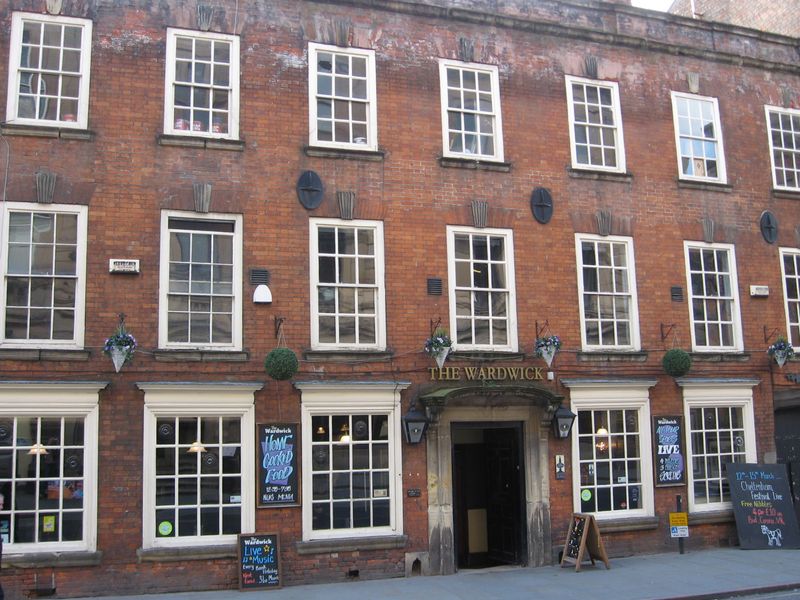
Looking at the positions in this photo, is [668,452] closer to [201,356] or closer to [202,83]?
[201,356]

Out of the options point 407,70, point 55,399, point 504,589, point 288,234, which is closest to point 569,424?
point 504,589

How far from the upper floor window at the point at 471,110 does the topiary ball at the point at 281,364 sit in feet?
16.2

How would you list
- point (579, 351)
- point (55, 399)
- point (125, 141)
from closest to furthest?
1. point (55, 399)
2. point (125, 141)
3. point (579, 351)

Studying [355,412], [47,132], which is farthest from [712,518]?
[47,132]

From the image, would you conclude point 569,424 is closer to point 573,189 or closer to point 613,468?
point 613,468

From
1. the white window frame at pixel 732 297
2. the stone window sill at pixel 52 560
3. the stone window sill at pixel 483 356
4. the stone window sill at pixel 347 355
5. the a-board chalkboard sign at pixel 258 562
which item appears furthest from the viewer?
the white window frame at pixel 732 297

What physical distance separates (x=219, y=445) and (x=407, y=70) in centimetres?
735

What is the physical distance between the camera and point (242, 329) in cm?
1291

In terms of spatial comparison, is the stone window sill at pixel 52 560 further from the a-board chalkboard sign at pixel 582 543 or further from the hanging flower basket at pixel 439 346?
the a-board chalkboard sign at pixel 582 543

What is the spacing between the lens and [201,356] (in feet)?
41.3

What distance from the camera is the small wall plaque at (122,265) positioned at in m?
12.4

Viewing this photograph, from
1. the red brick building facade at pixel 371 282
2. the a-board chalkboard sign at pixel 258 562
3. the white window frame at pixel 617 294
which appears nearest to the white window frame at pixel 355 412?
the red brick building facade at pixel 371 282

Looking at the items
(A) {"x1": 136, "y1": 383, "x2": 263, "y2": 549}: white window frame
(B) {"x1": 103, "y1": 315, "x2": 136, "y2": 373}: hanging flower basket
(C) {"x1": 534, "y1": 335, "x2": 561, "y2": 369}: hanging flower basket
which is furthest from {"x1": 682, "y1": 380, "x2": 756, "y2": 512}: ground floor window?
(B) {"x1": 103, "y1": 315, "x2": 136, "y2": 373}: hanging flower basket

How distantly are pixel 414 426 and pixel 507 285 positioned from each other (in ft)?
10.3
